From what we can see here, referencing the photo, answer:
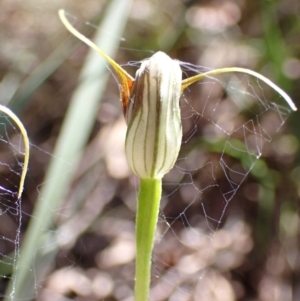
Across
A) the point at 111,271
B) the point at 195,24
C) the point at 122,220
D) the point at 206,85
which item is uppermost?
the point at 195,24

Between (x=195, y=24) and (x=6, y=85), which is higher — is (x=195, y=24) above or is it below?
above

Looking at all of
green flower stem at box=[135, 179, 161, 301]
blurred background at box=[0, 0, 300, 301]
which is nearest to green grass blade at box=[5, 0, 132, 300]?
blurred background at box=[0, 0, 300, 301]

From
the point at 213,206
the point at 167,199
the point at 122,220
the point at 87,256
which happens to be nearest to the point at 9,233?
the point at 87,256

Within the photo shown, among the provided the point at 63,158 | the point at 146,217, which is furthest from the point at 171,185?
the point at 146,217

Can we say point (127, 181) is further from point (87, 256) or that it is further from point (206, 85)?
point (206, 85)

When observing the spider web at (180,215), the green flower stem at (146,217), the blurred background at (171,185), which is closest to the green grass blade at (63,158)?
the blurred background at (171,185)

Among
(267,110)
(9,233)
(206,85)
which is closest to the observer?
(9,233)
